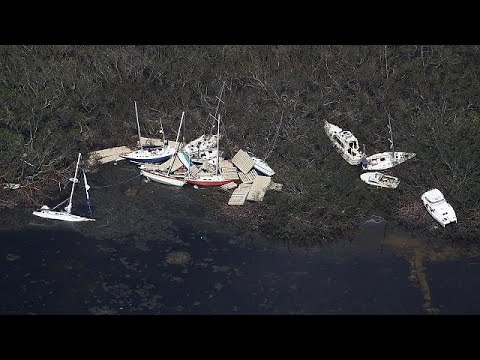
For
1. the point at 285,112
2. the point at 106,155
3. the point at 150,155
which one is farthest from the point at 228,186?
the point at 106,155

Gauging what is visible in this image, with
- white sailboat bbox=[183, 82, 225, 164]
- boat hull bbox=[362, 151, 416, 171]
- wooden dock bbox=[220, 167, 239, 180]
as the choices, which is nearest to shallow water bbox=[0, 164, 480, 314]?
wooden dock bbox=[220, 167, 239, 180]

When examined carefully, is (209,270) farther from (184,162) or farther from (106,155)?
(106,155)

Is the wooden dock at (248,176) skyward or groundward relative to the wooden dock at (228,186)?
skyward

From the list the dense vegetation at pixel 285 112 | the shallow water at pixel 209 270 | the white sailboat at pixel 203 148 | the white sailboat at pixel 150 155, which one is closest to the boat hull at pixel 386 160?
the dense vegetation at pixel 285 112

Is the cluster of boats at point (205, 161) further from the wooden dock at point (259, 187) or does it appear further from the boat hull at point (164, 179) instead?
the wooden dock at point (259, 187)

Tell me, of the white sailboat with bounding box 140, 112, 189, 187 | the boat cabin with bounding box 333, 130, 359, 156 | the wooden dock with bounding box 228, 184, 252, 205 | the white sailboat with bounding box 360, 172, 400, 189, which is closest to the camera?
the wooden dock with bounding box 228, 184, 252, 205

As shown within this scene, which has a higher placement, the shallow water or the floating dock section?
the floating dock section

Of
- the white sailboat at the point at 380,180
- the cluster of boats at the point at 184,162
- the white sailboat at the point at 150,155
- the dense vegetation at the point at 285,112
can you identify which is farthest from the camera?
the white sailboat at the point at 150,155

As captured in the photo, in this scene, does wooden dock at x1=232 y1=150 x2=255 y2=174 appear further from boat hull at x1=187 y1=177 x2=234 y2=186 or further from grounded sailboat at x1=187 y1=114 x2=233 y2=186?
boat hull at x1=187 y1=177 x2=234 y2=186
